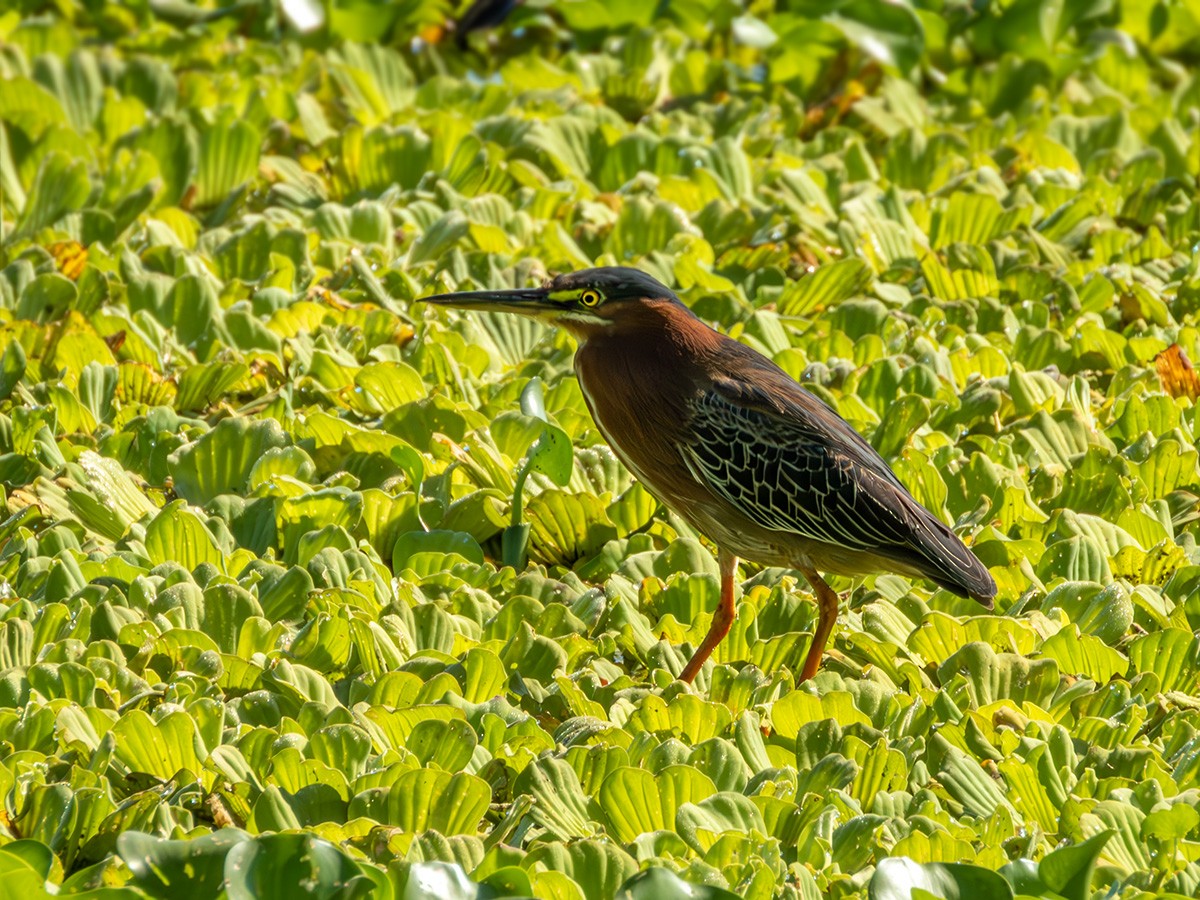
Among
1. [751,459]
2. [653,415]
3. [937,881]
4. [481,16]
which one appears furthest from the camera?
[481,16]

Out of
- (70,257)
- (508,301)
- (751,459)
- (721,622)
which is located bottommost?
(721,622)

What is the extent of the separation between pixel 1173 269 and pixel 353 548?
11.7ft

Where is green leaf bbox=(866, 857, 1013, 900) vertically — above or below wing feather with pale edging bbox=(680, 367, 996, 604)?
below

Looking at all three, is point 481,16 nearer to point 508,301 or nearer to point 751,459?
point 508,301

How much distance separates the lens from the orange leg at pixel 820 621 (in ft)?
13.1

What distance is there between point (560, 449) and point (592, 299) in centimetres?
45

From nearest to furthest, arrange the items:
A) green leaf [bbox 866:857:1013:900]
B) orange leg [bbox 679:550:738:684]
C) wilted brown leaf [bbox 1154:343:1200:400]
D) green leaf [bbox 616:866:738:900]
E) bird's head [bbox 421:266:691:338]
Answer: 1. green leaf [bbox 616:866:738:900]
2. green leaf [bbox 866:857:1013:900]
3. orange leg [bbox 679:550:738:684]
4. bird's head [bbox 421:266:691:338]
5. wilted brown leaf [bbox 1154:343:1200:400]

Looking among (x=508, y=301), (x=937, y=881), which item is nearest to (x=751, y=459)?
(x=508, y=301)

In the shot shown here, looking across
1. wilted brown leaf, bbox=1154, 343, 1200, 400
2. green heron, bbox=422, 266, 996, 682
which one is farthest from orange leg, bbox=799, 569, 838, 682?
wilted brown leaf, bbox=1154, 343, 1200, 400

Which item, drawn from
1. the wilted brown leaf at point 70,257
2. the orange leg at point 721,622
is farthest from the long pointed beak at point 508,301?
the wilted brown leaf at point 70,257

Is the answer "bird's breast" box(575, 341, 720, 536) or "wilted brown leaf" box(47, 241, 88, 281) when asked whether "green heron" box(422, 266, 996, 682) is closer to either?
"bird's breast" box(575, 341, 720, 536)

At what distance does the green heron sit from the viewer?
4.18 meters

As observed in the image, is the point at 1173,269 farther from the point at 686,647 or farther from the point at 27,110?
the point at 27,110

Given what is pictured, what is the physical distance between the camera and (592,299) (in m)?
4.51
